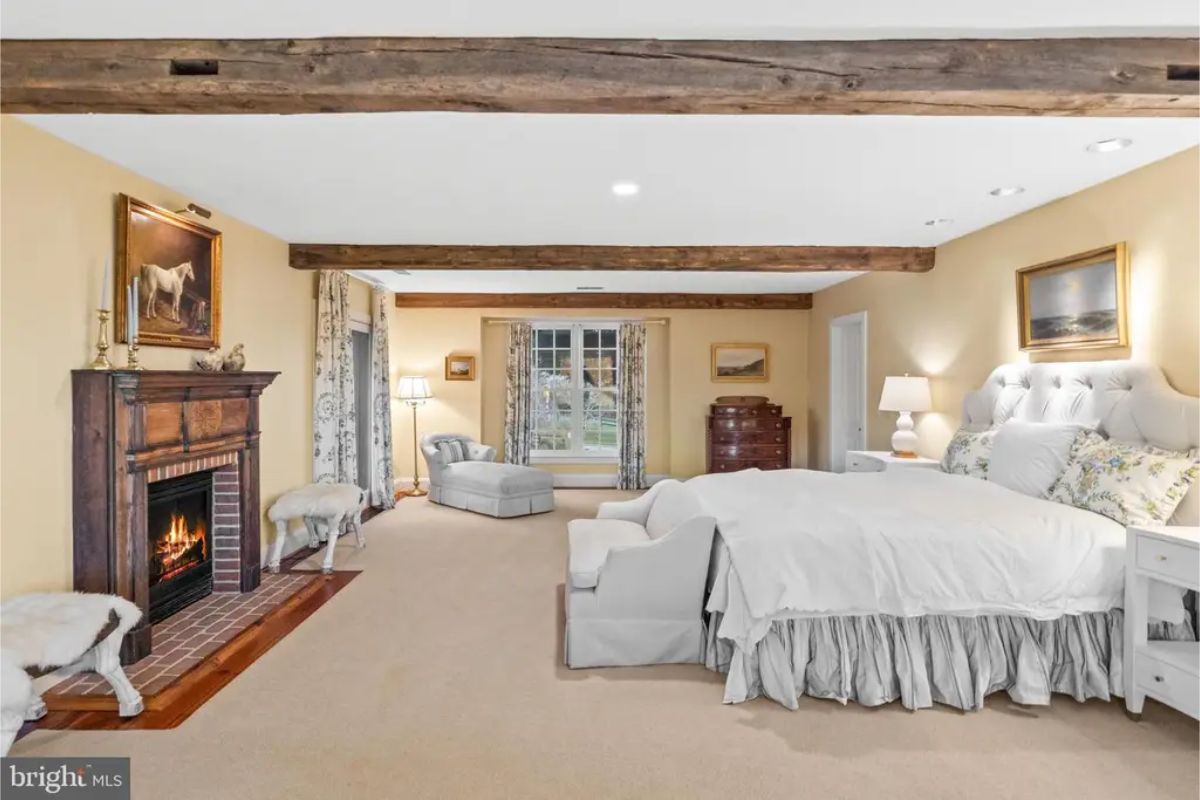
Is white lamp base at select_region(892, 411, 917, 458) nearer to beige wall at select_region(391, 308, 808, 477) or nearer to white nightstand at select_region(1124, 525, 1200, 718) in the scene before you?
white nightstand at select_region(1124, 525, 1200, 718)

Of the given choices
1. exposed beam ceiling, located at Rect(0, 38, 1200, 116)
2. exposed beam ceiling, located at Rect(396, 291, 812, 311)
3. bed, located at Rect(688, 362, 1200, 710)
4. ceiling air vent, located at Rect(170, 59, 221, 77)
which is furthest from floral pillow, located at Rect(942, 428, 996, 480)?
ceiling air vent, located at Rect(170, 59, 221, 77)

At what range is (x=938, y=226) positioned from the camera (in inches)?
179

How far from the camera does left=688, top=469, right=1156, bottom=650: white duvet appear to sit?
266 cm

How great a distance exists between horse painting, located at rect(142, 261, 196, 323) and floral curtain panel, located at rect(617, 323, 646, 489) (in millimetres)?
5248

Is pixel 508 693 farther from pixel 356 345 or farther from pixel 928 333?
pixel 356 345

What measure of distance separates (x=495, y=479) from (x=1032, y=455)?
4474 millimetres

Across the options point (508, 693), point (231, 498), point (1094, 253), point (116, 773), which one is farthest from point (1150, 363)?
point (231, 498)

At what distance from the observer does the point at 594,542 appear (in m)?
3.46

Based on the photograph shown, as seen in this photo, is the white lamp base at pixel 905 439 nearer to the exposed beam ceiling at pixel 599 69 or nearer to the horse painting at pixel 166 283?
the exposed beam ceiling at pixel 599 69

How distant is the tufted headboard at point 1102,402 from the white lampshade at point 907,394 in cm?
54

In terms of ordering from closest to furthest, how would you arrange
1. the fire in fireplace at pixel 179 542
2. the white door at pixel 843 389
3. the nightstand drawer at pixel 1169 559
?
the nightstand drawer at pixel 1169 559 → the fire in fireplace at pixel 179 542 → the white door at pixel 843 389

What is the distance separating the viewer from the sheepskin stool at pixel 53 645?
6.82 feet

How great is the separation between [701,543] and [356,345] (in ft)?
16.6

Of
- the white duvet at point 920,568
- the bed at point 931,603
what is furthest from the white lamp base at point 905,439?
the white duvet at point 920,568
